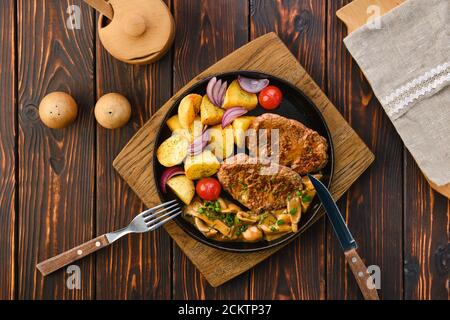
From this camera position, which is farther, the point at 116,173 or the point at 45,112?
the point at 116,173

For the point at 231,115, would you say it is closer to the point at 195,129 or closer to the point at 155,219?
the point at 195,129

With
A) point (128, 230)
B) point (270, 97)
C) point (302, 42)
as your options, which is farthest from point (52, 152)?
point (302, 42)

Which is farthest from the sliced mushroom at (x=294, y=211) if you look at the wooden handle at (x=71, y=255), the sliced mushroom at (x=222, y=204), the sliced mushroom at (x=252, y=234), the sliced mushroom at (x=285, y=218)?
the wooden handle at (x=71, y=255)

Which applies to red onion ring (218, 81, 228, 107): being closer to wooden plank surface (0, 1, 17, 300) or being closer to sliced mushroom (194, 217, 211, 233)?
sliced mushroom (194, 217, 211, 233)

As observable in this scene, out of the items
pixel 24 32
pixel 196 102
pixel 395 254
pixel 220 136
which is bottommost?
pixel 395 254

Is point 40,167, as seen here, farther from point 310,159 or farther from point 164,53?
point 310,159

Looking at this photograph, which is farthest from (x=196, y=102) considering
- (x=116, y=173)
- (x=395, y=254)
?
(x=395, y=254)

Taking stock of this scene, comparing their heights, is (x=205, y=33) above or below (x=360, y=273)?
above

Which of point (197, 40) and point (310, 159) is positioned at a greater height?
point (197, 40)
